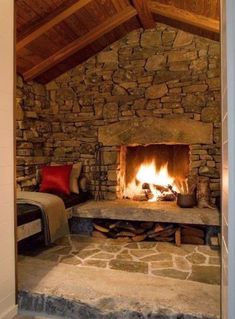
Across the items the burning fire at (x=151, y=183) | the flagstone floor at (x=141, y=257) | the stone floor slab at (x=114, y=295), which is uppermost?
the burning fire at (x=151, y=183)

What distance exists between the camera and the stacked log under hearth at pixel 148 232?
338cm

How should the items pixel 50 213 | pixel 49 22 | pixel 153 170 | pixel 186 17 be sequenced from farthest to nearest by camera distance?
pixel 153 170, pixel 186 17, pixel 49 22, pixel 50 213

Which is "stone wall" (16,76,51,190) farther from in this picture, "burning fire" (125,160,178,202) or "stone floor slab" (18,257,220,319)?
"stone floor slab" (18,257,220,319)

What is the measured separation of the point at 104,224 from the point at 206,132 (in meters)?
1.94

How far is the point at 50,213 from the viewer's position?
9.93ft

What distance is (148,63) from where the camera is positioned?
4.17 metres

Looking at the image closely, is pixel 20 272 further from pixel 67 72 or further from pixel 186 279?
pixel 67 72

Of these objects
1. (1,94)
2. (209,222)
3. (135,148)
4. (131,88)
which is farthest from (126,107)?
(1,94)

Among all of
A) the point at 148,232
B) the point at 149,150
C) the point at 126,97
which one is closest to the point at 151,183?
the point at 149,150

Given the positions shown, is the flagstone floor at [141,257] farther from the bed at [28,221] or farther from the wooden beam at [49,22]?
the wooden beam at [49,22]

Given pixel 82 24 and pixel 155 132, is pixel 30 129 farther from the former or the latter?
pixel 155 132

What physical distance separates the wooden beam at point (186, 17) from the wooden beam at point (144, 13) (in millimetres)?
81

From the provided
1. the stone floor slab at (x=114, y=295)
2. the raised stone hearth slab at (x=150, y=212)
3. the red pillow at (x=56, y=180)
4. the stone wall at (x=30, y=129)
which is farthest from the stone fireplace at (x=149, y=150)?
the stone floor slab at (x=114, y=295)

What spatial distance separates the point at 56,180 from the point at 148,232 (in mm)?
1500
